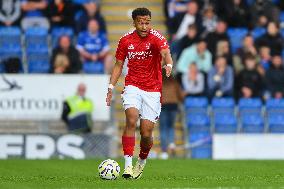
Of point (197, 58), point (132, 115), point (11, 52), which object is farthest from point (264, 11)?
point (132, 115)

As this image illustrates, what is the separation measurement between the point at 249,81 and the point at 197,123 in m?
1.57

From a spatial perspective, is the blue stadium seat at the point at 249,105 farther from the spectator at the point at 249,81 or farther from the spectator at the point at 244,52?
the spectator at the point at 244,52

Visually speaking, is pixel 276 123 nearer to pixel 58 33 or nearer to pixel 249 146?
pixel 249 146

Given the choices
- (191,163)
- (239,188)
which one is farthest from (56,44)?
(239,188)

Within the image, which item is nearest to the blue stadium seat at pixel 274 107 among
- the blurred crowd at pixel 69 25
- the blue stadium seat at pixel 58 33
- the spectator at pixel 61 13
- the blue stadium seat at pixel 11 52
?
the blurred crowd at pixel 69 25

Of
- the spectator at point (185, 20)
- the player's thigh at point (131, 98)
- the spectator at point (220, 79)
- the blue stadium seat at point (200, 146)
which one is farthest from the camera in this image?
the spectator at point (185, 20)

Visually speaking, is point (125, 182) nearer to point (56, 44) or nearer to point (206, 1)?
point (56, 44)

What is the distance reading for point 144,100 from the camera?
42.5ft

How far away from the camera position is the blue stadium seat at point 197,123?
21.7 metres

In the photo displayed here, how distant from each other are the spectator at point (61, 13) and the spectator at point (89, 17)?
35 centimetres

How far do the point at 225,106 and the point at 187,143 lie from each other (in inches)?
51.5

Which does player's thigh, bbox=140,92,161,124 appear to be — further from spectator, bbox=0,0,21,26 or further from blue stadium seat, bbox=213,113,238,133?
spectator, bbox=0,0,21,26

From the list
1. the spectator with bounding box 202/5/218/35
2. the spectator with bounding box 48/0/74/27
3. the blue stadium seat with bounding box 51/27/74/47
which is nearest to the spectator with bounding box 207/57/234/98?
the spectator with bounding box 202/5/218/35

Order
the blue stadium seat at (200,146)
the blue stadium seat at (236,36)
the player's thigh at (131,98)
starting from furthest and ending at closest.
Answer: the blue stadium seat at (236,36) → the blue stadium seat at (200,146) → the player's thigh at (131,98)
